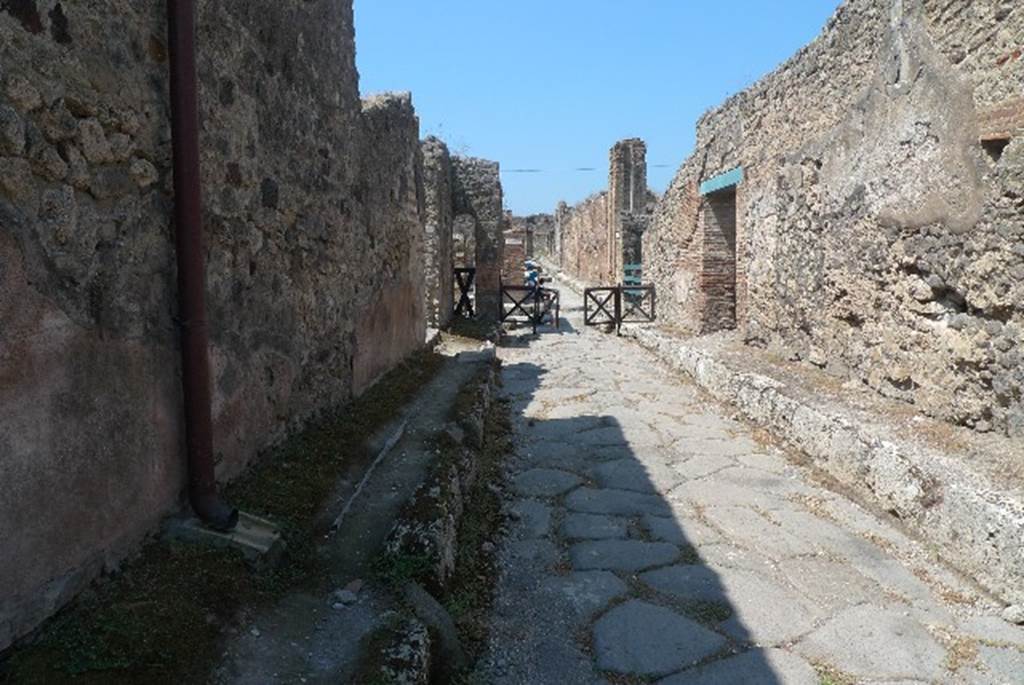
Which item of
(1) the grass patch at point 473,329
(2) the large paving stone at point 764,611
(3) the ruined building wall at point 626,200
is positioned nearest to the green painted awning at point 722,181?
(1) the grass patch at point 473,329

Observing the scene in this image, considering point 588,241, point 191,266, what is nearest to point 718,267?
point 191,266

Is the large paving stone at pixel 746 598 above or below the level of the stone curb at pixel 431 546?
below

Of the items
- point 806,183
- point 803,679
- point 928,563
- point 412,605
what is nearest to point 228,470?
point 412,605

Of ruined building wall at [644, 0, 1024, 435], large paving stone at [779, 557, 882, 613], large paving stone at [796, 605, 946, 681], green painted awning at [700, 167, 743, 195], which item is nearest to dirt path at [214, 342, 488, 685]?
large paving stone at [796, 605, 946, 681]

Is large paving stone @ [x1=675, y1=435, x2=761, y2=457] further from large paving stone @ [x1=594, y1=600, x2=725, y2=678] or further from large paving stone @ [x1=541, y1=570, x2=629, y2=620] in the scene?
large paving stone @ [x1=594, y1=600, x2=725, y2=678]

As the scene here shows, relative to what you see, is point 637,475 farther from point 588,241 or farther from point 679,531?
point 588,241

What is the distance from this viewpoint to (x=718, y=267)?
994 cm

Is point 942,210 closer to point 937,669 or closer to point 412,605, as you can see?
point 937,669

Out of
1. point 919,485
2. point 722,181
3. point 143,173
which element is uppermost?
point 722,181

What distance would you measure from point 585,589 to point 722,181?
274 inches

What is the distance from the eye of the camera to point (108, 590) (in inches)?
77.9

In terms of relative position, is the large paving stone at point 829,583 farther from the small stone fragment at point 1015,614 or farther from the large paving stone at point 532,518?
the large paving stone at point 532,518

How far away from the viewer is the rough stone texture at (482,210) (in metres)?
12.7

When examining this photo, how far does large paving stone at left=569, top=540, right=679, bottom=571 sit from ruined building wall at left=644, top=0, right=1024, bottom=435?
76.2 inches
